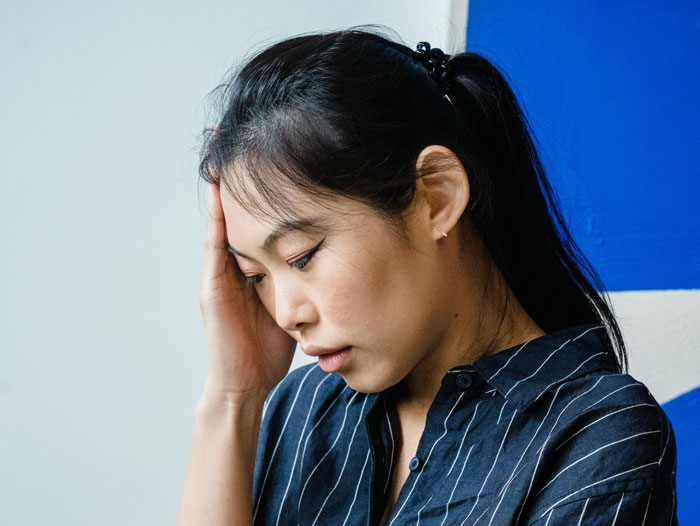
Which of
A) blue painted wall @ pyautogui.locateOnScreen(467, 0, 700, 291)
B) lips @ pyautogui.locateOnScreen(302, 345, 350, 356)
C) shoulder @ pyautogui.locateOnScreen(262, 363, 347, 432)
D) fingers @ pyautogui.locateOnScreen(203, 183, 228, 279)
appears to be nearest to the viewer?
lips @ pyautogui.locateOnScreen(302, 345, 350, 356)

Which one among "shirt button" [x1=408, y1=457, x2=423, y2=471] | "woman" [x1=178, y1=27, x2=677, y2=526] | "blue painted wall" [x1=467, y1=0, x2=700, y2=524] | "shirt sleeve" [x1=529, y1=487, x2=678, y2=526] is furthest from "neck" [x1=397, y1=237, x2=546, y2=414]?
"blue painted wall" [x1=467, y1=0, x2=700, y2=524]

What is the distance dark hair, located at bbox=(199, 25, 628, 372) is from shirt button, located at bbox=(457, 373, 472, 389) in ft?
0.40

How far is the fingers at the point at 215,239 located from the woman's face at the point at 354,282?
0.07 meters

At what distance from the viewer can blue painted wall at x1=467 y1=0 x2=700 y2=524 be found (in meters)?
1.23

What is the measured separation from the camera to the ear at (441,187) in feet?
2.54

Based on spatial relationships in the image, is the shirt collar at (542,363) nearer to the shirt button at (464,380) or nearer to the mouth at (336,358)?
the shirt button at (464,380)

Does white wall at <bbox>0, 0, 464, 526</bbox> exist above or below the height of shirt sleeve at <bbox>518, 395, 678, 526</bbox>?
above

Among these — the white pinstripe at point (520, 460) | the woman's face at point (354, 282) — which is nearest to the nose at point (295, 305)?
the woman's face at point (354, 282)

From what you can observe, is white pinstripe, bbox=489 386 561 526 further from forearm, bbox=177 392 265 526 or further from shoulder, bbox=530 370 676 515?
forearm, bbox=177 392 265 526

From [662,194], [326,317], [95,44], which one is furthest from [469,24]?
[326,317]

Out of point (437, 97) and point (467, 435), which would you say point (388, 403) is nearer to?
point (467, 435)

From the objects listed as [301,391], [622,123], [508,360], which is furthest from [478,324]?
[622,123]

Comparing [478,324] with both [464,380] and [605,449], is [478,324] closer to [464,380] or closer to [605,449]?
[464,380]

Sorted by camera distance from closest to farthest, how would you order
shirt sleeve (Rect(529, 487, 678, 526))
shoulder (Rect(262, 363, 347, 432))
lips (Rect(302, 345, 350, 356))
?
shirt sleeve (Rect(529, 487, 678, 526)), lips (Rect(302, 345, 350, 356)), shoulder (Rect(262, 363, 347, 432))
